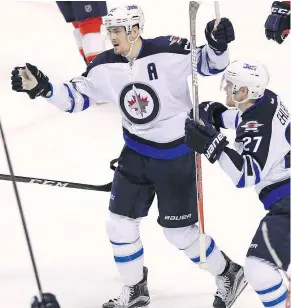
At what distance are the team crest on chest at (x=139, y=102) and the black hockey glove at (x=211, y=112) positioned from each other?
14 centimetres

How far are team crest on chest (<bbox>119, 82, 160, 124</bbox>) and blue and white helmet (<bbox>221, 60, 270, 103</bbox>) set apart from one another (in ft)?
0.96

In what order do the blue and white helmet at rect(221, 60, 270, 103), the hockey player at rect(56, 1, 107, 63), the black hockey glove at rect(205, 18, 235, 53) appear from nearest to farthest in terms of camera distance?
the blue and white helmet at rect(221, 60, 270, 103)
the black hockey glove at rect(205, 18, 235, 53)
the hockey player at rect(56, 1, 107, 63)

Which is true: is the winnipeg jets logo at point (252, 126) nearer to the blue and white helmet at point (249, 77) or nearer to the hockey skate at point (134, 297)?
the blue and white helmet at point (249, 77)

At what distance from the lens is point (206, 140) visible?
2387 millimetres

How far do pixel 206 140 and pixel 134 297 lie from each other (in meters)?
0.78

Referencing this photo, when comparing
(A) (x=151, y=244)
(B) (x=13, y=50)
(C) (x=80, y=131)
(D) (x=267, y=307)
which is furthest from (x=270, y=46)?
(D) (x=267, y=307)

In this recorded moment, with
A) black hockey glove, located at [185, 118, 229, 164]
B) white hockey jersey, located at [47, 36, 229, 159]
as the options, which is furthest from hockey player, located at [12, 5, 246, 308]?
black hockey glove, located at [185, 118, 229, 164]

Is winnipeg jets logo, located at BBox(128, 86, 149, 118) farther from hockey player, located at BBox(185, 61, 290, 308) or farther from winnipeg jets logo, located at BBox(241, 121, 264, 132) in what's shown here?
winnipeg jets logo, located at BBox(241, 121, 264, 132)

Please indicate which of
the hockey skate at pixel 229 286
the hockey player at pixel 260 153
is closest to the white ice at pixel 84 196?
the hockey skate at pixel 229 286

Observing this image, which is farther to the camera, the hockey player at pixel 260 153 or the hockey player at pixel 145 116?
the hockey player at pixel 145 116

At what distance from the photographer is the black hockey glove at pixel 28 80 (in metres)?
2.68

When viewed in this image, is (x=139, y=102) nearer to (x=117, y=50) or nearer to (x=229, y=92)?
(x=117, y=50)

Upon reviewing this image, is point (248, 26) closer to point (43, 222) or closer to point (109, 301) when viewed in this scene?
point (43, 222)

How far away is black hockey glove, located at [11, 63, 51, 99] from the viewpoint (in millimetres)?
2680
